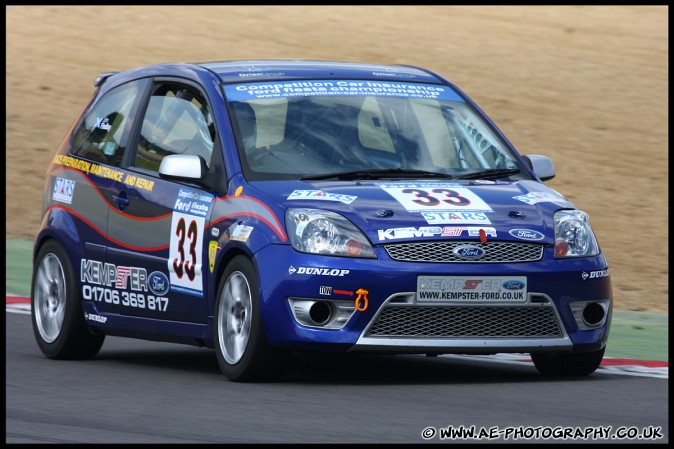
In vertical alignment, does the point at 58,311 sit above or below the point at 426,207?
below

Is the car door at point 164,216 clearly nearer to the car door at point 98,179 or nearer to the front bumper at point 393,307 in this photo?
the car door at point 98,179

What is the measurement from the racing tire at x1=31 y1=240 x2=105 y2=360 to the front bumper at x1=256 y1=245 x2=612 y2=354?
7.46ft

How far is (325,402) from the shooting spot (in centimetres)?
797

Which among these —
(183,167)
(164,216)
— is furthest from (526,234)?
(164,216)

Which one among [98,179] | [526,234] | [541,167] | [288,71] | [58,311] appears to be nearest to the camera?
[526,234]

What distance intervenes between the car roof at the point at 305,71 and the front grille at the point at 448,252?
6.07ft

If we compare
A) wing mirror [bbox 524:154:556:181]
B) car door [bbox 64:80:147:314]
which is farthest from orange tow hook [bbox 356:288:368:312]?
car door [bbox 64:80:147:314]

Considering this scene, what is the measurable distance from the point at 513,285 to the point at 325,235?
3.29 feet

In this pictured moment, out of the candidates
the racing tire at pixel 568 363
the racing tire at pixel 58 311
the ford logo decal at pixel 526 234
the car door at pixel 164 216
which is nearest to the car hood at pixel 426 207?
the ford logo decal at pixel 526 234

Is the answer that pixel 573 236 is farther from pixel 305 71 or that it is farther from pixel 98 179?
pixel 98 179

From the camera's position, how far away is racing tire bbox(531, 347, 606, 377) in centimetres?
909

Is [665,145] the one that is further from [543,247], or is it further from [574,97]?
[543,247]

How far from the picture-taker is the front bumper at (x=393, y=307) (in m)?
8.38

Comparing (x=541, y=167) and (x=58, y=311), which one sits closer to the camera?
(x=541, y=167)
